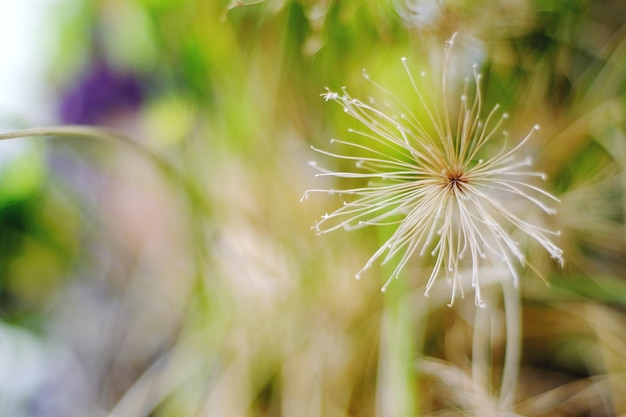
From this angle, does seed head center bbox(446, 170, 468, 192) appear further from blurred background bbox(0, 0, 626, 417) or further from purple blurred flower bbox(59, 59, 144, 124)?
purple blurred flower bbox(59, 59, 144, 124)

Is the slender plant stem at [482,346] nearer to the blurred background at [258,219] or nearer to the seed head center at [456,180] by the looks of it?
the blurred background at [258,219]

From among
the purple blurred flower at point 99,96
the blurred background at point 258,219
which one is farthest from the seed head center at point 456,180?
the purple blurred flower at point 99,96

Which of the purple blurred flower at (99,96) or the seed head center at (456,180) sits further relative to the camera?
the purple blurred flower at (99,96)

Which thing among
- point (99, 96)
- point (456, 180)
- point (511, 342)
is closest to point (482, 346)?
point (511, 342)

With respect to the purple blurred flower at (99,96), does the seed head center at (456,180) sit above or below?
above

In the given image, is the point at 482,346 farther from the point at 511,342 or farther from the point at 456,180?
the point at 456,180

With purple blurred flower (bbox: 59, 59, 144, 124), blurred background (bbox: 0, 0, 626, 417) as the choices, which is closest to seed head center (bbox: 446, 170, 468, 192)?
blurred background (bbox: 0, 0, 626, 417)

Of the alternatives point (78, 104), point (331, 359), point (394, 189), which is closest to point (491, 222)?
point (394, 189)
